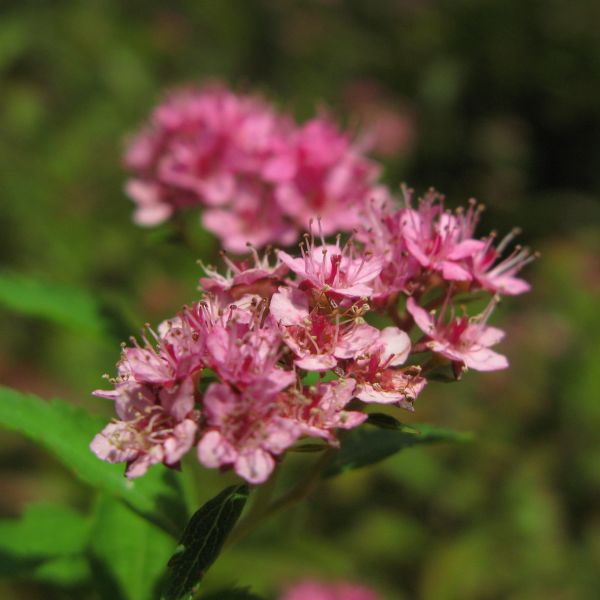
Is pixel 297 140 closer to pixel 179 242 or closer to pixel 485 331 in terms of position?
pixel 179 242

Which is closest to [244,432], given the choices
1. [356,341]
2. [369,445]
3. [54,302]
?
[356,341]

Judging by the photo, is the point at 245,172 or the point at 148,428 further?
the point at 245,172

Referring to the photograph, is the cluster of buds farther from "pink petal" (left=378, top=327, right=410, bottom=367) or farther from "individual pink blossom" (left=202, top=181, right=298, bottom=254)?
"individual pink blossom" (left=202, top=181, right=298, bottom=254)

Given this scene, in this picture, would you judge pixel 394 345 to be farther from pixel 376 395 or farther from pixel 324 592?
pixel 324 592

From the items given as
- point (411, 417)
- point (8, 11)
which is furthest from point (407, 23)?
point (411, 417)

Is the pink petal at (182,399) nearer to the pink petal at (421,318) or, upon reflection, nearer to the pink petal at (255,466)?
the pink petal at (255,466)

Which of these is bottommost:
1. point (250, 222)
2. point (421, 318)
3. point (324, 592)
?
point (324, 592)
